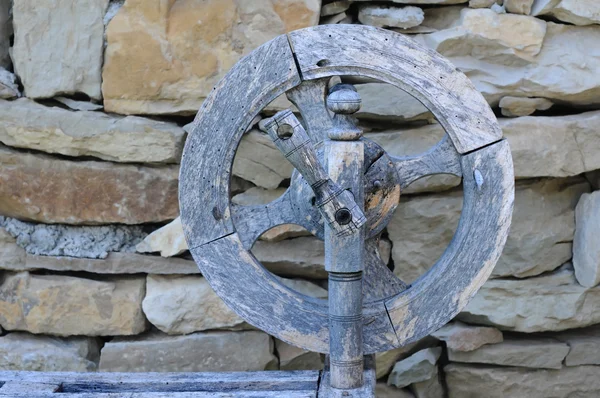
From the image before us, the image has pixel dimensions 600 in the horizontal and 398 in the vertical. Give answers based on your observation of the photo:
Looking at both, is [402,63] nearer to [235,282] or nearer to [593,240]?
[235,282]

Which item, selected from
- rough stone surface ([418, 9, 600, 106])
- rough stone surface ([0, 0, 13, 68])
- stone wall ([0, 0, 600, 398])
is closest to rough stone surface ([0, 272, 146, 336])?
stone wall ([0, 0, 600, 398])

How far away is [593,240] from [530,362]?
0.39m

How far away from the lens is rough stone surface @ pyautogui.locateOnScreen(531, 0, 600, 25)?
216 centimetres

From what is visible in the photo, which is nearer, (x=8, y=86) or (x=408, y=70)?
(x=408, y=70)

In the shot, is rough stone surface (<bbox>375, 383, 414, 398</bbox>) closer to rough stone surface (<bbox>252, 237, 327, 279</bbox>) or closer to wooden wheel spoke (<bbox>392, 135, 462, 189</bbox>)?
rough stone surface (<bbox>252, 237, 327, 279</bbox>)

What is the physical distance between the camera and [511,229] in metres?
2.30

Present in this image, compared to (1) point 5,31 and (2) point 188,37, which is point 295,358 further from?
(1) point 5,31

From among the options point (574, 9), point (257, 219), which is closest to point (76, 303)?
point (257, 219)

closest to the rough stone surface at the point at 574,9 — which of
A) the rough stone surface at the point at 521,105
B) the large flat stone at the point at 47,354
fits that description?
the rough stone surface at the point at 521,105

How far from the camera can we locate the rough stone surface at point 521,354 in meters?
2.33

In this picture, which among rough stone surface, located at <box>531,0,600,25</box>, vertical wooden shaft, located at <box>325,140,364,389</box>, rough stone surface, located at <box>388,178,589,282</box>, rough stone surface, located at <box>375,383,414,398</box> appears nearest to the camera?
vertical wooden shaft, located at <box>325,140,364,389</box>

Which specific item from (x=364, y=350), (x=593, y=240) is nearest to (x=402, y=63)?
(x=364, y=350)

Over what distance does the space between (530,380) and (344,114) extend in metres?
1.17

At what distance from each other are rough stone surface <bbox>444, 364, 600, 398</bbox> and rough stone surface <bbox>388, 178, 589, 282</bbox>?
290mm
